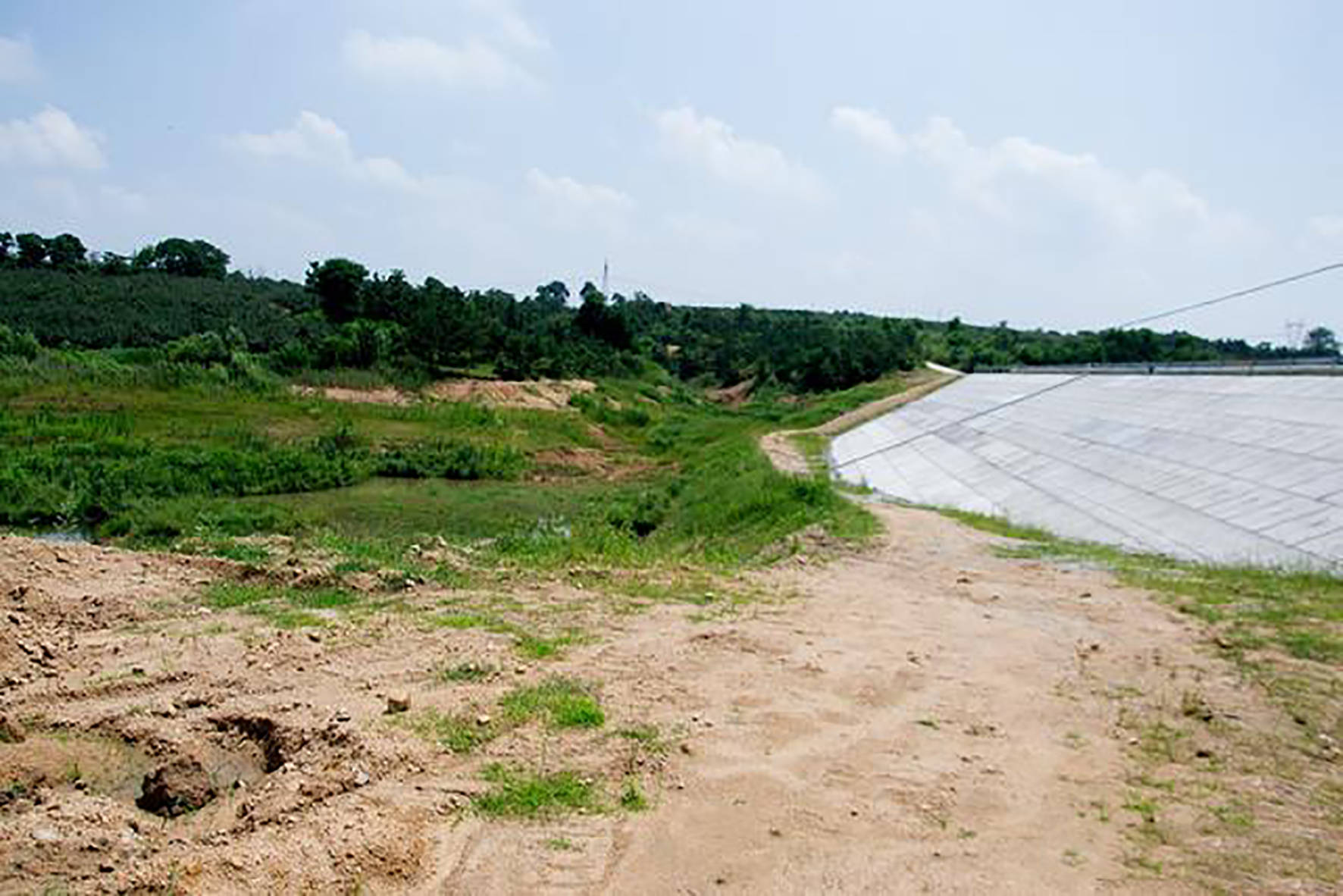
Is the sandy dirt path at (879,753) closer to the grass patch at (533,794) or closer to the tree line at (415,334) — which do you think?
the grass patch at (533,794)

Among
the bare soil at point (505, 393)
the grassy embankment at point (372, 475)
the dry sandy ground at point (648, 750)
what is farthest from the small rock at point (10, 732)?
the bare soil at point (505, 393)

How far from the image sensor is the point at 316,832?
5344 mm

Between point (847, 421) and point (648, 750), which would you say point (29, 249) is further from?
point (648, 750)

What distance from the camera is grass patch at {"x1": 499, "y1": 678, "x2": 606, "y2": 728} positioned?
7035 mm

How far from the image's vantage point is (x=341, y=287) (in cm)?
6838

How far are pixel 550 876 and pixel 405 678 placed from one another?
353cm

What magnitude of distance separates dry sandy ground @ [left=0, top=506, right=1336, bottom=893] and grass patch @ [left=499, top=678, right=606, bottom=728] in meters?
0.17

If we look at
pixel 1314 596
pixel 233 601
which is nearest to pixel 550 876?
pixel 233 601

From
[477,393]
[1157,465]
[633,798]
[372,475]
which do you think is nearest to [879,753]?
[633,798]

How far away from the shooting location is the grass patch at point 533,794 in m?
5.71

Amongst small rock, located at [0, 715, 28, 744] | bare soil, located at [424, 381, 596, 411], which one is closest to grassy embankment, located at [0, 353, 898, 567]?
bare soil, located at [424, 381, 596, 411]

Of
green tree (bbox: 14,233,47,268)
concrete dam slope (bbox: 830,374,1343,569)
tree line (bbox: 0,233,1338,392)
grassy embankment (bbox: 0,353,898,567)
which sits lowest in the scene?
grassy embankment (bbox: 0,353,898,567)

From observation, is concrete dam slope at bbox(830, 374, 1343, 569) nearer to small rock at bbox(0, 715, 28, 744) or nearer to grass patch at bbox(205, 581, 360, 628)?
grass patch at bbox(205, 581, 360, 628)

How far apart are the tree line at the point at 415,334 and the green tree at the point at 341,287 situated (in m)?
0.11
